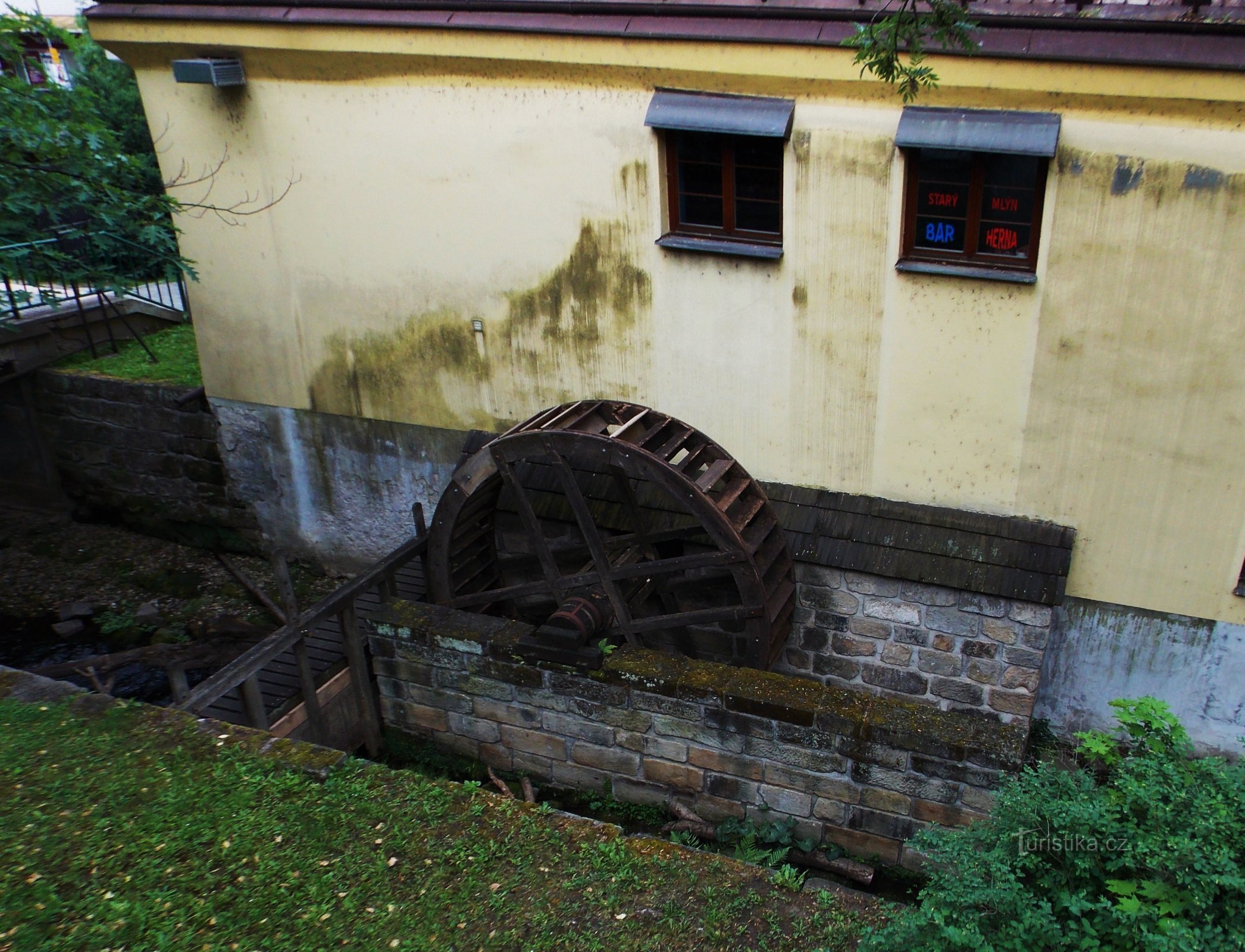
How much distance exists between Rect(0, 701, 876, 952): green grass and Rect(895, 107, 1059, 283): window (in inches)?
161

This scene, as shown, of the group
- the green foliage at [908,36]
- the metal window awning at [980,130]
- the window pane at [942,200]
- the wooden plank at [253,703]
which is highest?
the green foliage at [908,36]

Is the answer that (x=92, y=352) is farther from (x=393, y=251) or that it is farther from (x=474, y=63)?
(x=474, y=63)

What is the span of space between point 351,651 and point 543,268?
319cm

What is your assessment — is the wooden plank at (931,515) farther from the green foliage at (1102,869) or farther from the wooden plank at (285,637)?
the green foliage at (1102,869)

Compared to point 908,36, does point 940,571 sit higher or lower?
lower

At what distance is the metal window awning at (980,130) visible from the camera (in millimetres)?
5723

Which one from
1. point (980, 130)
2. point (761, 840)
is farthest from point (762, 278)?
point (761, 840)

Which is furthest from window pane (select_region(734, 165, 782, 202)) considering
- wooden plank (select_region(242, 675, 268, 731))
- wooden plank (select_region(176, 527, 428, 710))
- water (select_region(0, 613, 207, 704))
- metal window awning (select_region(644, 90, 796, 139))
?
water (select_region(0, 613, 207, 704))

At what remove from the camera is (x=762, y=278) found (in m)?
6.88

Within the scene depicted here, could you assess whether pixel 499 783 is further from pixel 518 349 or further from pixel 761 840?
pixel 518 349

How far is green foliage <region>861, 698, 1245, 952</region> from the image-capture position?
3191 mm

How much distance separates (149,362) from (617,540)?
645 centimetres

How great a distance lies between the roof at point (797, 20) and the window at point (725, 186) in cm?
69

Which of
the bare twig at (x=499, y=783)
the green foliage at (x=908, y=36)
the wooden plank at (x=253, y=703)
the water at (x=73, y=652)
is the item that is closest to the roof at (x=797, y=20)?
the green foliage at (x=908, y=36)
